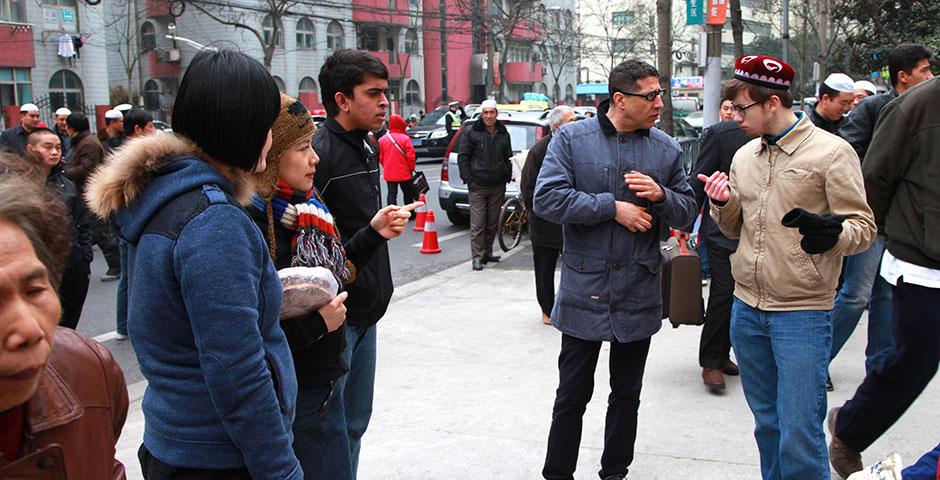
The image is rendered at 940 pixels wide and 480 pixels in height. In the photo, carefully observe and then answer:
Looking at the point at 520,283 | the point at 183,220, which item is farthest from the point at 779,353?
the point at 520,283

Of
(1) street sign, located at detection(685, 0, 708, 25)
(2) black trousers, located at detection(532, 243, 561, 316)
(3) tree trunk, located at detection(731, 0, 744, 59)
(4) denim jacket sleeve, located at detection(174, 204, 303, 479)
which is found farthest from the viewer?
(3) tree trunk, located at detection(731, 0, 744, 59)

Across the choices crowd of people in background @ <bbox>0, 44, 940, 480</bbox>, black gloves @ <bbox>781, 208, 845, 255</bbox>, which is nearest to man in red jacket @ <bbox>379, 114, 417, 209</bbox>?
crowd of people in background @ <bbox>0, 44, 940, 480</bbox>

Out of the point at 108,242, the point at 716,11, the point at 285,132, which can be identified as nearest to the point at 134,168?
the point at 285,132

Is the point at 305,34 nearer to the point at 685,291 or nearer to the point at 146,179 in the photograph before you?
the point at 685,291

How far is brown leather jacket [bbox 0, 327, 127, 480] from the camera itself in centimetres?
138

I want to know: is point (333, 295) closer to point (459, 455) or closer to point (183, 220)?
point (183, 220)

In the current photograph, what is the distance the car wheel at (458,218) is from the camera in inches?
519

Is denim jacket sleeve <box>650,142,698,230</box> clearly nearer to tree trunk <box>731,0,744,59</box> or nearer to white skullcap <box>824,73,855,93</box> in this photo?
white skullcap <box>824,73,855,93</box>

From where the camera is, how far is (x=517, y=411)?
487 cm

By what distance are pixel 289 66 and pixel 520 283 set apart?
39392 millimetres

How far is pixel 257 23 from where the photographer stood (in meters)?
44.2

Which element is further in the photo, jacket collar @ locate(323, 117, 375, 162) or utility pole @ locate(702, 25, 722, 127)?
utility pole @ locate(702, 25, 722, 127)

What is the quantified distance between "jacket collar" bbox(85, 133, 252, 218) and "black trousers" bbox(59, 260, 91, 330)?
3.66 meters

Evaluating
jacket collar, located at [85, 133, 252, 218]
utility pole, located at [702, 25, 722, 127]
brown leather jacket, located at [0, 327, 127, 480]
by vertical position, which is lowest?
brown leather jacket, located at [0, 327, 127, 480]
